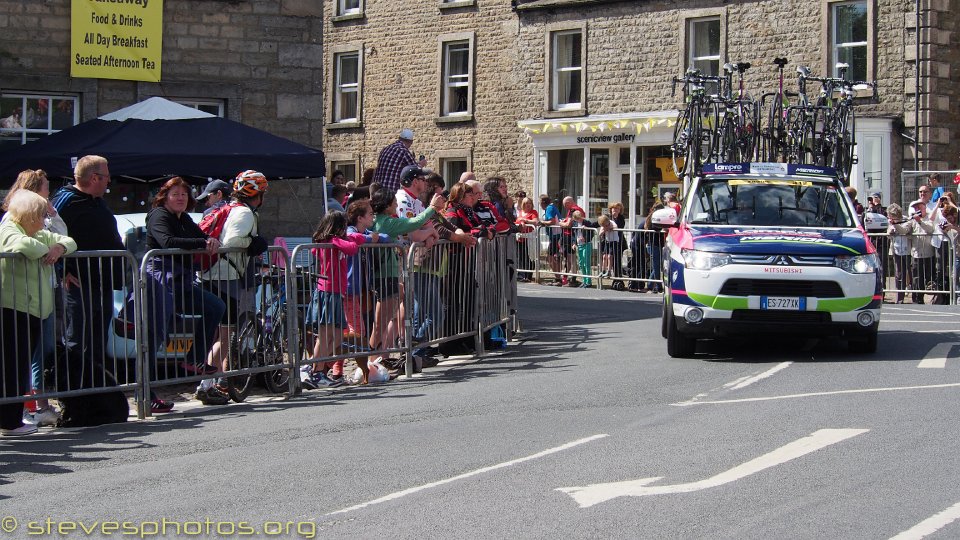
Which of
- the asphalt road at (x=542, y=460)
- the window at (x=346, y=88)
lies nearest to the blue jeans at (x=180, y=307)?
the asphalt road at (x=542, y=460)

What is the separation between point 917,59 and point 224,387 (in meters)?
23.6

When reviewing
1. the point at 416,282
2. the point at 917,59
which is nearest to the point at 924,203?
the point at 917,59

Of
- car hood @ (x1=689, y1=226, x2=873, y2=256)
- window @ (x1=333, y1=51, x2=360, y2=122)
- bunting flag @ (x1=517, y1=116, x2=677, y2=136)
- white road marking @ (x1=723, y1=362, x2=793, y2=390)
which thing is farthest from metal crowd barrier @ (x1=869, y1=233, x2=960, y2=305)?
window @ (x1=333, y1=51, x2=360, y2=122)

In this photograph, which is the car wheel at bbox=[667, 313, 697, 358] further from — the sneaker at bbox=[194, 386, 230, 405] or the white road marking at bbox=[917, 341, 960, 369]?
the sneaker at bbox=[194, 386, 230, 405]

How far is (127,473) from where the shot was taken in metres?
8.35

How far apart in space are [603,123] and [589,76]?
5.10 feet

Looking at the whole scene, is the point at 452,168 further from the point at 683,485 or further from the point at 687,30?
the point at 683,485

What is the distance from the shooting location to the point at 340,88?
43594 mm

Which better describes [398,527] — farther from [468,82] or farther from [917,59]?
[468,82]

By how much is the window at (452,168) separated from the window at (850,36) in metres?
12.3

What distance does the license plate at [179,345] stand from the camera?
36.0 feet

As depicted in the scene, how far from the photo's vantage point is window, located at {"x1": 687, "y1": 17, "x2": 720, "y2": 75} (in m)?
34.9

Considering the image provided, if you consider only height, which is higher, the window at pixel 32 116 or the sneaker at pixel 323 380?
the window at pixel 32 116

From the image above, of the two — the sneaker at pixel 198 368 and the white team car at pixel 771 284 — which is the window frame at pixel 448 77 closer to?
the white team car at pixel 771 284
